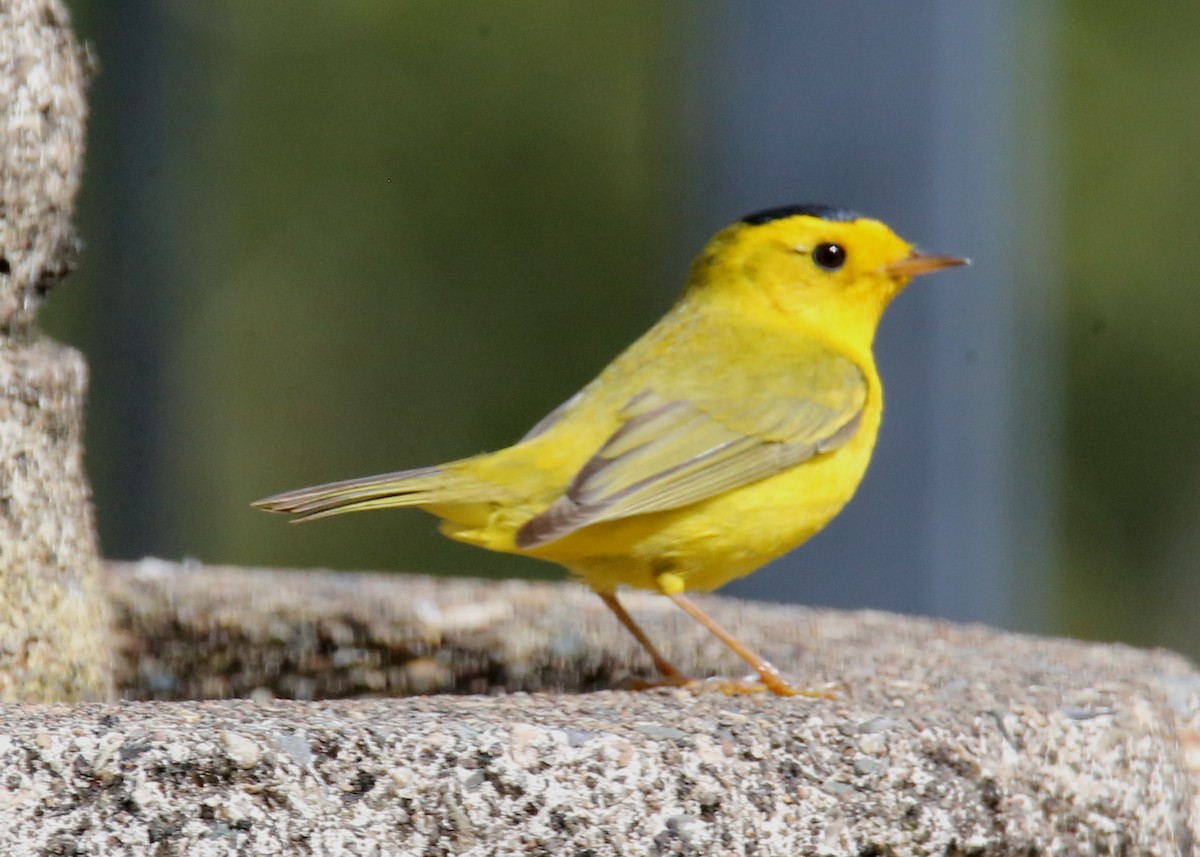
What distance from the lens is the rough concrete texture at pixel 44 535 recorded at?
2672mm

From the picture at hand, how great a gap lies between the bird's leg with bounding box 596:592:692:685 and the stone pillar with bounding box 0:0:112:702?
1028 millimetres

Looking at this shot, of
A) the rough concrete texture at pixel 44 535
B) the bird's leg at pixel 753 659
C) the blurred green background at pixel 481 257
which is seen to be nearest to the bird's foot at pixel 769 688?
the bird's leg at pixel 753 659

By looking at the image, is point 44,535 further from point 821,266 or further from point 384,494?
point 821,266

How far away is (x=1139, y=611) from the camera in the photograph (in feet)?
34.5

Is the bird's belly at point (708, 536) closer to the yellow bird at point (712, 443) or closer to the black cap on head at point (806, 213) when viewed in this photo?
the yellow bird at point (712, 443)

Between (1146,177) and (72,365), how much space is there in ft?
31.9

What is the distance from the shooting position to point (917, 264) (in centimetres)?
412

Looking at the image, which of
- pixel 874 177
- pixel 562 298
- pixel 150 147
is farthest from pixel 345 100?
pixel 874 177

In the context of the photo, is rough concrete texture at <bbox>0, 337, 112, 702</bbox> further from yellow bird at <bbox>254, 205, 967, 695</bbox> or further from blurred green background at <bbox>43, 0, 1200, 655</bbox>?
blurred green background at <bbox>43, 0, 1200, 655</bbox>

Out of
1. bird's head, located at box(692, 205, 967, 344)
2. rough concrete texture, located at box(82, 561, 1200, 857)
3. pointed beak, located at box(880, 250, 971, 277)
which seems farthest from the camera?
bird's head, located at box(692, 205, 967, 344)

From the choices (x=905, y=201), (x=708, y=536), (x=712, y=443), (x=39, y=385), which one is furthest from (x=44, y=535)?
(x=905, y=201)

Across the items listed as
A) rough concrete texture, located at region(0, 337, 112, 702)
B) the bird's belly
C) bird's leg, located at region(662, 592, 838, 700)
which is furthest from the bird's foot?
rough concrete texture, located at region(0, 337, 112, 702)

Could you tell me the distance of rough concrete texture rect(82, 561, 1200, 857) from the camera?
6.01 ft

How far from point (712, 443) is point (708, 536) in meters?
0.25
